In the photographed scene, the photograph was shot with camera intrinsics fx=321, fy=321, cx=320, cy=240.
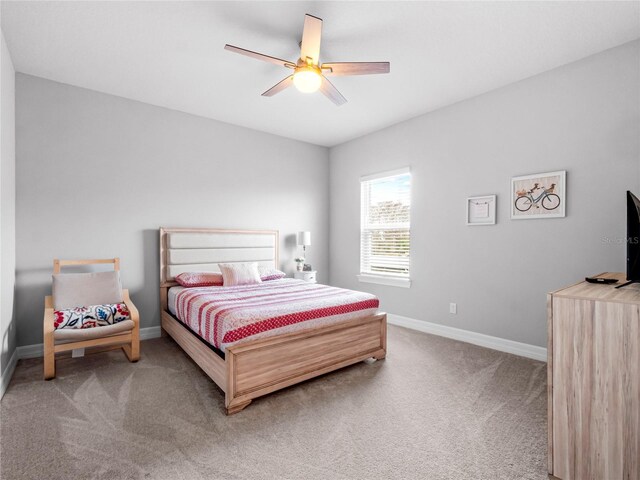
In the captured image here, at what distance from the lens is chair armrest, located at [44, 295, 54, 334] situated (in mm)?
2706

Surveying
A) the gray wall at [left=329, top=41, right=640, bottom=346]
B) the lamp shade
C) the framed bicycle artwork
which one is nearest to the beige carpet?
A: the gray wall at [left=329, top=41, right=640, bottom=346]

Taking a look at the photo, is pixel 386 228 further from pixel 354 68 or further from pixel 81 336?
pixel 81 336

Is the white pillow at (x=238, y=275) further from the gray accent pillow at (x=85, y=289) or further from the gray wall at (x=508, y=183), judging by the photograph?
the gray wall at (x=508, y=183)

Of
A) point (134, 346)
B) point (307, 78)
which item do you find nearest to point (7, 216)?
point (134, 346)

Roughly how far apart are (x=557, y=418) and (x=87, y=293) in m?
3.89

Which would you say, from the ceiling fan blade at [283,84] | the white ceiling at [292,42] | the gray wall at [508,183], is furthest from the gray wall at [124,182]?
the gray wall at [508,183]

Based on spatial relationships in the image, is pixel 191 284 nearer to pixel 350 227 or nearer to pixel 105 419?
pixel 105 419

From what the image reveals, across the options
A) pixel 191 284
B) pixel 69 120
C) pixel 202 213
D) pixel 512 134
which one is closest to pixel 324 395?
pixel 191 284

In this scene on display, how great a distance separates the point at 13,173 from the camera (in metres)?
3.05

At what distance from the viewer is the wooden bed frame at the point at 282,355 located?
7.42 feet

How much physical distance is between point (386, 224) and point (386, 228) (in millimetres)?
63

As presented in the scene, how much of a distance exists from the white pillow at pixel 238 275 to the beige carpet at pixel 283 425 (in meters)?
1.10

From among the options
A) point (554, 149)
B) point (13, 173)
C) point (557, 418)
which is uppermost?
point (554, 149)

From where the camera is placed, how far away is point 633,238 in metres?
1.84
